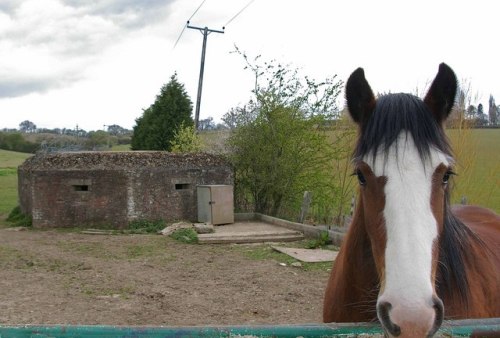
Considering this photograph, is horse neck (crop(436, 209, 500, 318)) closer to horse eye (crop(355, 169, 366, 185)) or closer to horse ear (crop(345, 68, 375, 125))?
horse eye (crop(355, 169, 366, 185))

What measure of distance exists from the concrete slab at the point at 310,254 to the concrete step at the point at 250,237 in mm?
1181

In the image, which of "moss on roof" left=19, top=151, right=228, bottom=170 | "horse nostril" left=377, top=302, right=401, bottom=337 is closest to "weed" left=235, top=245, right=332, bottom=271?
"moss on roof" left=19, top=151, right=228, bottom=170

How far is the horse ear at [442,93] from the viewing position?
2.37 metres

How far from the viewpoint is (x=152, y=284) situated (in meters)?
8.69

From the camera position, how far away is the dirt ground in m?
6.98

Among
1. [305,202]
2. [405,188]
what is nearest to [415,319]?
[405,188]

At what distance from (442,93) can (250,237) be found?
1072 centimetres

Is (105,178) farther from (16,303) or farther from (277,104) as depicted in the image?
(16,303)

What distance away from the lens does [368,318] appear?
259 centimetres

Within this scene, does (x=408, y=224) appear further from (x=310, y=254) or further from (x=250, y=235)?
(x=250, y=235)

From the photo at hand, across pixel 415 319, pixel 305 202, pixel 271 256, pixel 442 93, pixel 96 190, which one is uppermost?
pixel 442 93

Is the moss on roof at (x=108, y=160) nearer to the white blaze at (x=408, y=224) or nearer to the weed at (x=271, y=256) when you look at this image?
the weed at (x=271, y=256)

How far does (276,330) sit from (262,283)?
6.87 m

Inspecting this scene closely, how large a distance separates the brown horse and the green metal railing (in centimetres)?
16
